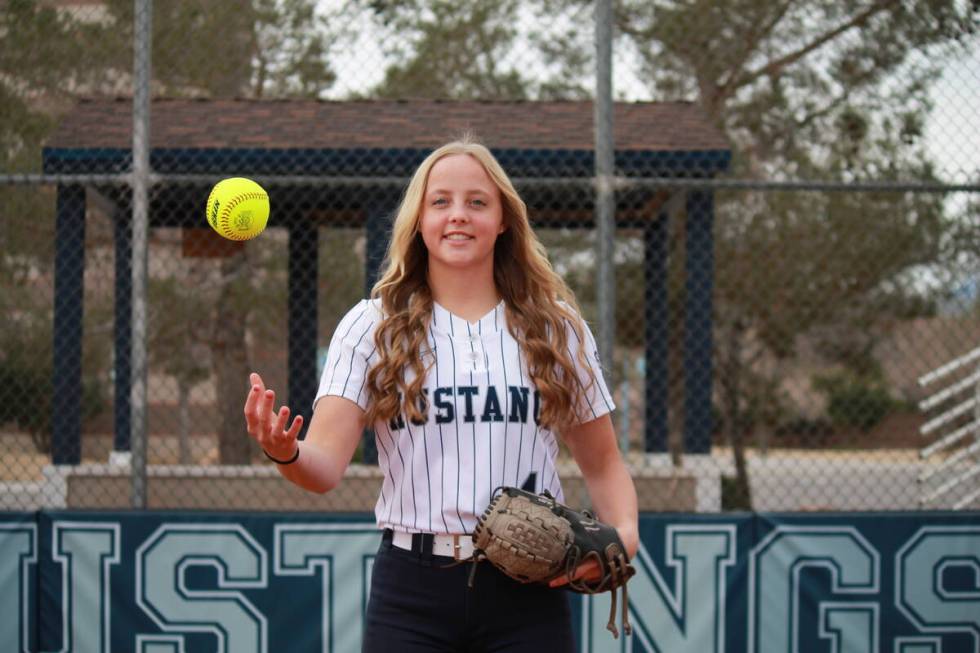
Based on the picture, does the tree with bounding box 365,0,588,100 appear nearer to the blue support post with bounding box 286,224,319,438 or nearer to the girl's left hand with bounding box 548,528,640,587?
the blue support post with bounding box 286,224,319,438

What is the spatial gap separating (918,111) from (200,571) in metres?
8.65

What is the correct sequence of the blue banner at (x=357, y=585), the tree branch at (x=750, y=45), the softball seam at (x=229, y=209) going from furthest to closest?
the tree branch at (x=750, y=45), the blue banner at (x=357, y=585), the softball seam at (x=229, y=209)

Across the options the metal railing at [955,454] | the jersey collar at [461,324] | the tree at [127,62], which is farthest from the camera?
the metal railing at [955,454]

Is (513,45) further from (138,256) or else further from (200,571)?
(200,571)

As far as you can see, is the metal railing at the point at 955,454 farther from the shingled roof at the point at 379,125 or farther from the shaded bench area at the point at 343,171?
the shingled roof at the point at 379,125

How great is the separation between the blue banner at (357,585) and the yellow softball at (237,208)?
6.21 ft

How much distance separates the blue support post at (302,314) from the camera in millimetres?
10102

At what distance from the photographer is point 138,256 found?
4.69 meters

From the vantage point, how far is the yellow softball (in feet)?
10.3

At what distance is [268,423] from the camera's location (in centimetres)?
206

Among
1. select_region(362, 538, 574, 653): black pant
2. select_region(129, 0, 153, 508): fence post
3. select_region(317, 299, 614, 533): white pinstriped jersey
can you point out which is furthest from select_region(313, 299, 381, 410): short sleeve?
select_region(129, 0, 153, 508): fence post

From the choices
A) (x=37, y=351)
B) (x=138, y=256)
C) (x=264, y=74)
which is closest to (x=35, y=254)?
(x=37, y=351)

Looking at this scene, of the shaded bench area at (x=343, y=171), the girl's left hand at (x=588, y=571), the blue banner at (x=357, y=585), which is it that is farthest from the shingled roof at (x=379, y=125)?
the girl's left hand at (x=588, y=571)

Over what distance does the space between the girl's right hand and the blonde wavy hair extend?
29 cm
